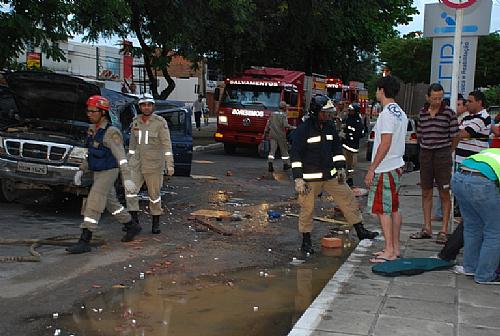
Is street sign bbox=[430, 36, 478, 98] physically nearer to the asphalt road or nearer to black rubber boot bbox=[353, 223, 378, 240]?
the asphalt road

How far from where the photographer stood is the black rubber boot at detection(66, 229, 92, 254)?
6867mm

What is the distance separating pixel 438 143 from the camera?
726cm

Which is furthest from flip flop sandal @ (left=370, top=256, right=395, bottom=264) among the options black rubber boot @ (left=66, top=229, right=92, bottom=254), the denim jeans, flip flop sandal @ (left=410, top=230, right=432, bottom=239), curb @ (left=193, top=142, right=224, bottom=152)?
curb @ (left=193, top=142, right=224, bottom=152)

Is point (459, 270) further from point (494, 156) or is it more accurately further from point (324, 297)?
point (324, 297)

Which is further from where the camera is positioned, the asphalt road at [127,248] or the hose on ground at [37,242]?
the hose on ground at [37,242]

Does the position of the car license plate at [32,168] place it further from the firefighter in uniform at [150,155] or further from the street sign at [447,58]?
the street sign at [447,58]

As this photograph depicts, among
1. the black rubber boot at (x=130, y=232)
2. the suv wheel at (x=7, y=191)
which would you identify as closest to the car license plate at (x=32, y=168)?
the suv wheel at (x=7, y=191)

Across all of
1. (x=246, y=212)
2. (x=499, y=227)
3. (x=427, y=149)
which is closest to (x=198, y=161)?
(x=246, y=212)

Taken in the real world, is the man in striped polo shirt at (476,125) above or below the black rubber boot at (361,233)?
above

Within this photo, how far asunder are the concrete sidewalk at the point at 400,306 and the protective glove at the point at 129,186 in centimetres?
290

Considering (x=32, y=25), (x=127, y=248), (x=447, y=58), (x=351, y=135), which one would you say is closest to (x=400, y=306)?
(x=127, y=248)

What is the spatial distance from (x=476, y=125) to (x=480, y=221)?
8.75 ft

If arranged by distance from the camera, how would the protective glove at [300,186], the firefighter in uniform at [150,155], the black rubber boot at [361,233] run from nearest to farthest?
the protective glove at [300,186]
the black rubber boot at [361,233]
the firefighter in uniform at [150,155]

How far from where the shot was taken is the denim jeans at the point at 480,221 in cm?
525
